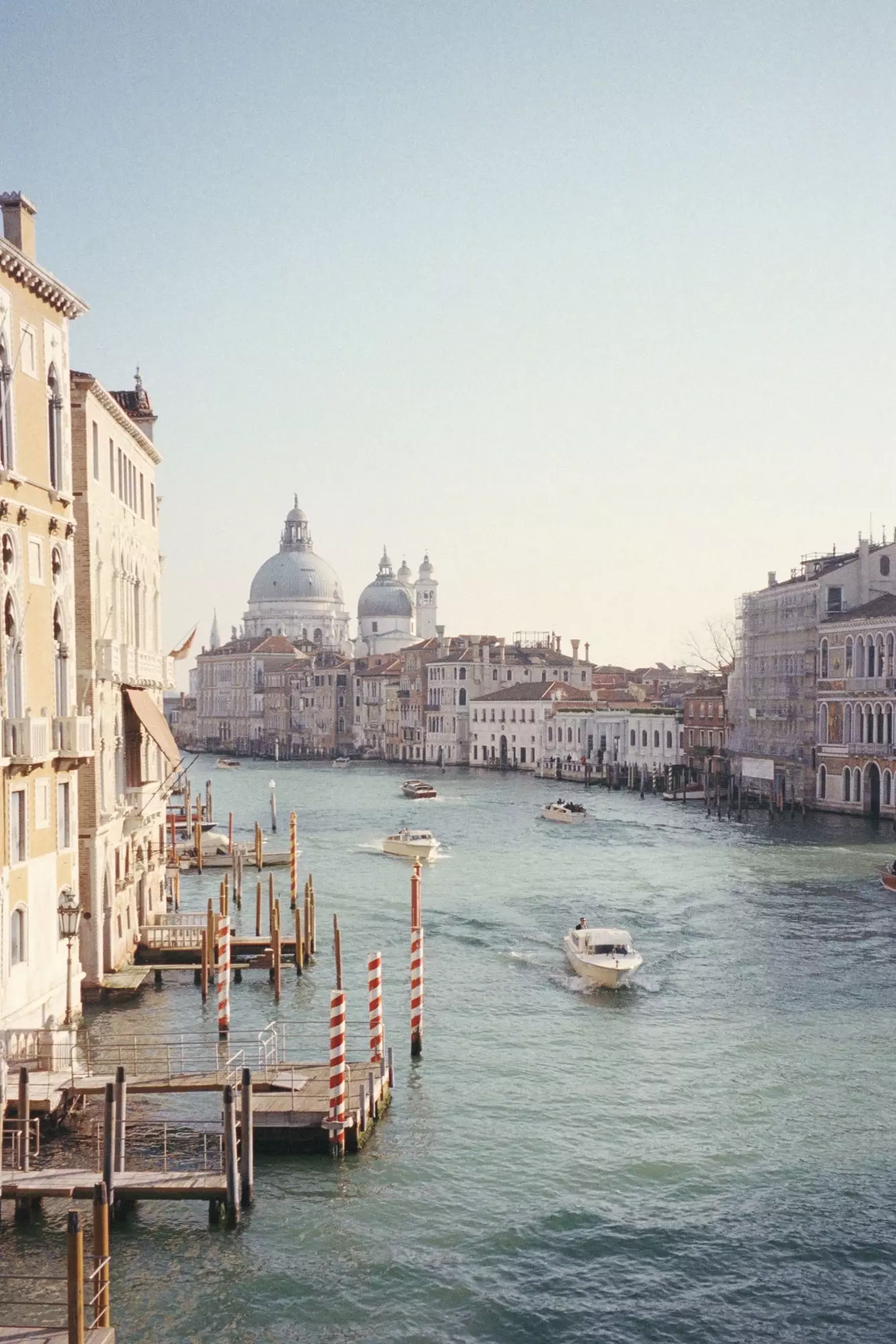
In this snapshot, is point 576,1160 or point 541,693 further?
point 541,693

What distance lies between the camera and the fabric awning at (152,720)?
19938mm

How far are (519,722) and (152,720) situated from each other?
2213 inches

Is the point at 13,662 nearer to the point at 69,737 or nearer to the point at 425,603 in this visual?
the point at 69,737

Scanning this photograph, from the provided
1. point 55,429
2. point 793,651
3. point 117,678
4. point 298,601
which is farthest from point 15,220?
point 298,601

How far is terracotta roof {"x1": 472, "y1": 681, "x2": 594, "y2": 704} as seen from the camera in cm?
7425

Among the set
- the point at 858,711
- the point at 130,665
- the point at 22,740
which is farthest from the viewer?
the point at 858,711

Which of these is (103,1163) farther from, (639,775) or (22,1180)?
(639,775)

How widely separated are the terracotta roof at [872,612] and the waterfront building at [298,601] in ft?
266

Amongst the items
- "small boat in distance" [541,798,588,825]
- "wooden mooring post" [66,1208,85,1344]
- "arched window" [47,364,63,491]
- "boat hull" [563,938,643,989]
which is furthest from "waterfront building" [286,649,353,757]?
"wooden mooring post" [66,1208,85,1344]

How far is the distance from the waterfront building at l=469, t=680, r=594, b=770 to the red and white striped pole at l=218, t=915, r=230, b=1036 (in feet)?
175

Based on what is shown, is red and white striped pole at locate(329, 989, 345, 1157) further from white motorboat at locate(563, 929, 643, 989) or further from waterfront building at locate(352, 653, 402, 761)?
waterfront building at locate(352, 653, 402, 761)

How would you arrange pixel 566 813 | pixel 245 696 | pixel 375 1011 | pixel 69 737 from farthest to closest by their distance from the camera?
pixel 245 696
pixel 566 813
pixel 375 1011
pixel 69 737

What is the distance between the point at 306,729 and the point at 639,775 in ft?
135

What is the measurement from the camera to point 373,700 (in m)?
93.7
